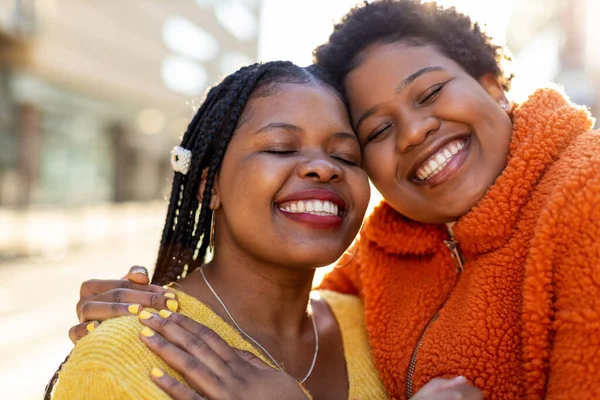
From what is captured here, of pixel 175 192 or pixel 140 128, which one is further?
pixel 140 128

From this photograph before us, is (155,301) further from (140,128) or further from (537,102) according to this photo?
(140,128)

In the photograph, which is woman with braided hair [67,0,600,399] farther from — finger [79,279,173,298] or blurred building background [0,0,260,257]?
blurred building background [0,0,260,257]

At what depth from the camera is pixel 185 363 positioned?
162 cm

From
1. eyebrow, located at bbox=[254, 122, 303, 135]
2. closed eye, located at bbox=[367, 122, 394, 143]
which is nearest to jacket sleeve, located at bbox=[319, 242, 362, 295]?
closed eye, located at bbox=[367, 122, 394, 143]

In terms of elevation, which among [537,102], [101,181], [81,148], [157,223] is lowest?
[157,223]

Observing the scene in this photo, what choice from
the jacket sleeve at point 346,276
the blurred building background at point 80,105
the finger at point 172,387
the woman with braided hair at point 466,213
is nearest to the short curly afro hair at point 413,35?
the woman with braided hair at point 466,213

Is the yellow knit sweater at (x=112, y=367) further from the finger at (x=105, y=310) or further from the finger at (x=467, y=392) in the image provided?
the finger at (x=467, y=392)

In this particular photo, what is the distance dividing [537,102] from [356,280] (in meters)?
1.19

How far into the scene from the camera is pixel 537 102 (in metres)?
2.21

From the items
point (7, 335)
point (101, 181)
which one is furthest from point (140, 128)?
point (7, 335)

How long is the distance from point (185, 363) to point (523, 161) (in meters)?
1.34

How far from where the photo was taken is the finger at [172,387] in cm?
157

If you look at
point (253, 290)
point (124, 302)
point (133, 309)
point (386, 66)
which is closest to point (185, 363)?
point (133, 309)

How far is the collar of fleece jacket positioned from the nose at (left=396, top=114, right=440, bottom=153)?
1.02ft
